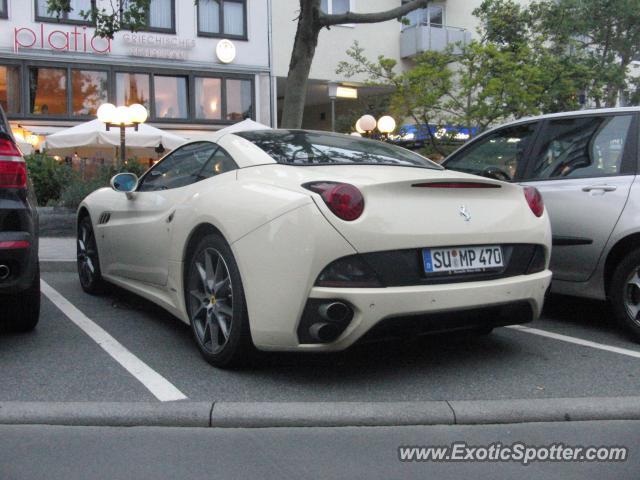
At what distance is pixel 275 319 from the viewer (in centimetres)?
348

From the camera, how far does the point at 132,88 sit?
20656mm

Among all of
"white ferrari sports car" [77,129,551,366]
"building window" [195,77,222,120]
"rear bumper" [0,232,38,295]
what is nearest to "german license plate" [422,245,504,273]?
"white ferrari sports car" [77,129,551,366]

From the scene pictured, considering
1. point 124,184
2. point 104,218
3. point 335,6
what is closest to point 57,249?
point 104,218

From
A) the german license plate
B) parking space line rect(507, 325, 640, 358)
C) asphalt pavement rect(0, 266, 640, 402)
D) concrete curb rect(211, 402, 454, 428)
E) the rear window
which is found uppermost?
the rear window

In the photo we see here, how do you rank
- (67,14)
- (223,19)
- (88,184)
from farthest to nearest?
(223,19) < (67,14) < (88,184)

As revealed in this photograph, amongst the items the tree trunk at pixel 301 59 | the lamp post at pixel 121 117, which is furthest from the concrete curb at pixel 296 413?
the lamp post at pixel 121 117

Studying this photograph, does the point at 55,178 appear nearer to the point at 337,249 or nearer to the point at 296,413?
the point at 337,249

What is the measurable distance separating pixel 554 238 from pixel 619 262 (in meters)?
0.49

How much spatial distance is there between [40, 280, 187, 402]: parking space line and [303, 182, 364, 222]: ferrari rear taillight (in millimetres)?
1187

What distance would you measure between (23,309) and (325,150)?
2.30 m

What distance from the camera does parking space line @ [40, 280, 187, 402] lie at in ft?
11.6

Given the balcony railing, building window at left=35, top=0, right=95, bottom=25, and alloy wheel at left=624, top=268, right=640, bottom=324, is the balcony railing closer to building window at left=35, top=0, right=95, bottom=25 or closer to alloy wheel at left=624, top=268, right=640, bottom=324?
building window at left=35, top=0, right=95, bottom=25

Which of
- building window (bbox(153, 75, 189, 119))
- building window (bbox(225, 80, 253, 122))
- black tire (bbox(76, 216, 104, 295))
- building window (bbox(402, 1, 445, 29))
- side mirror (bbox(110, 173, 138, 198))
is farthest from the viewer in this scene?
building window (bbox(402, 1, 445, 29))

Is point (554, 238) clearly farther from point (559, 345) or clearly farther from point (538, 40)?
point (538, 40)
